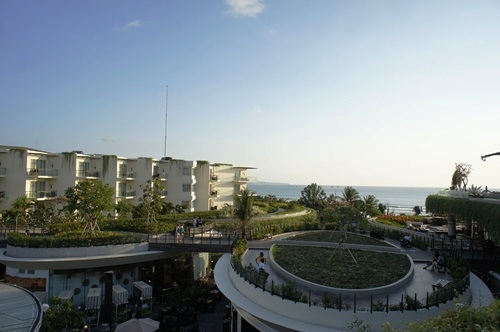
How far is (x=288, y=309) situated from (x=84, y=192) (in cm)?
1803

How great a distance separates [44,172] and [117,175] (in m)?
8.46

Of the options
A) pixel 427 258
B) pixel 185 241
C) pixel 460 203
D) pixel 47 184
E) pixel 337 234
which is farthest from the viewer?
pixel 47 184

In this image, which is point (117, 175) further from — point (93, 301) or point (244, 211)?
point (93, 301)

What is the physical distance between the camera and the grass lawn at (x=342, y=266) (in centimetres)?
1638

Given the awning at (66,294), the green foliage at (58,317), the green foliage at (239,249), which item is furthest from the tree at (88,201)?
the green foliage at (58,317)

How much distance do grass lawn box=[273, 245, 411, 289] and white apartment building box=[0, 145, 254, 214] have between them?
30.5m

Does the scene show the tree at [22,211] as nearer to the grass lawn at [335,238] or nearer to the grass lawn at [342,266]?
the grass lawn at [342,266]

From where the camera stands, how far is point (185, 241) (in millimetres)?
24953

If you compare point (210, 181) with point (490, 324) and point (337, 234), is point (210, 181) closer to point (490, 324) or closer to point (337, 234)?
point (337, 234)

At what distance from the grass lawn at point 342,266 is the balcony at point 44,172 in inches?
1203

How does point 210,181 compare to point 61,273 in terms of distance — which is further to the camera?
point 210,181

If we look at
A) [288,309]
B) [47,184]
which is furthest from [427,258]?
[47,184]

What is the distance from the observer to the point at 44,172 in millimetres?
41375

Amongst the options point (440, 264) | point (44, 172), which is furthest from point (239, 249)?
point (44, 172)
